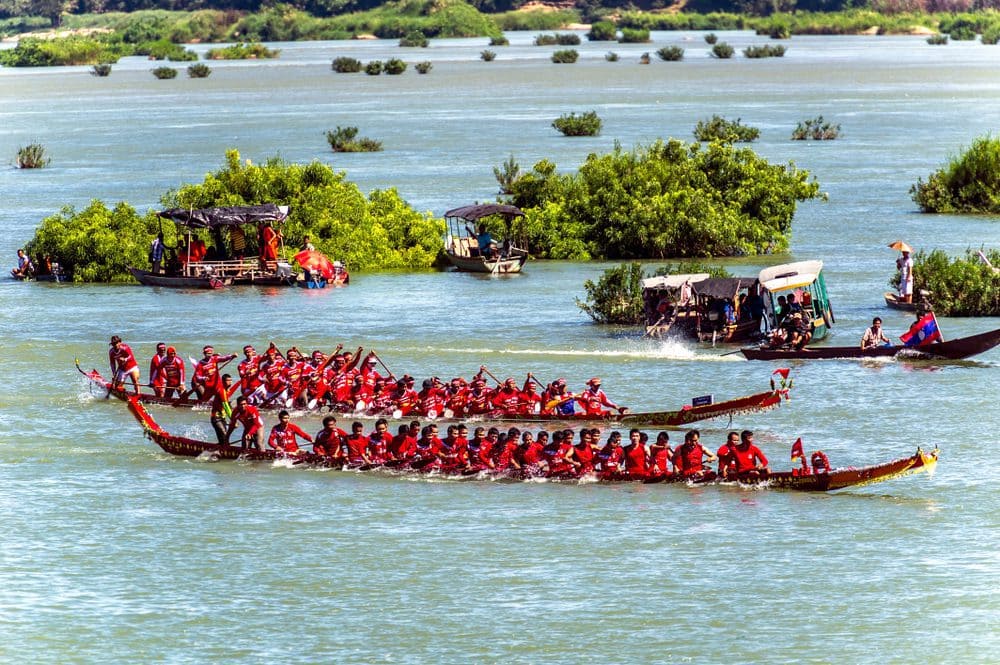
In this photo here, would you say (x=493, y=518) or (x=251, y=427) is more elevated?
(x=251, y=427)

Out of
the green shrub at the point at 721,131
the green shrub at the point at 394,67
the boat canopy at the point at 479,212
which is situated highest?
the green shrub at the point at 394,67

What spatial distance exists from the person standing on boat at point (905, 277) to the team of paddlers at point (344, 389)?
1305 centimetres

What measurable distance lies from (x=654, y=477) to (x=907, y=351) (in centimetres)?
1347

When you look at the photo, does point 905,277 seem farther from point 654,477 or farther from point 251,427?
point 251,427

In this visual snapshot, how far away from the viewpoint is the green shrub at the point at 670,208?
61188mm

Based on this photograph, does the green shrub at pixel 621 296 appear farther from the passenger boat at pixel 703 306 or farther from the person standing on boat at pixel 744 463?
the person standing on boat at pixel 744 463

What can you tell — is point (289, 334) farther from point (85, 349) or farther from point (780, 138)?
point (780, 138)

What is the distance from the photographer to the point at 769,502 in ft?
105

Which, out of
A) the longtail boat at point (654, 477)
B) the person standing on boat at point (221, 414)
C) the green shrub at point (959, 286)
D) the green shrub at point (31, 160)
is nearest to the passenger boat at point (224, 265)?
the green shrub at point (959, 286)

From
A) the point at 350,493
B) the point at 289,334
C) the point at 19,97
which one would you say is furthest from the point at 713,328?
the point at 19,97

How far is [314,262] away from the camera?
5984 centimetres

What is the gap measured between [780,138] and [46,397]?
70737 millimetres

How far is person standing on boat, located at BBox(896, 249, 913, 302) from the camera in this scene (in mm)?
48656

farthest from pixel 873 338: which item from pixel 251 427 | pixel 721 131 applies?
pixel 721 131
